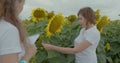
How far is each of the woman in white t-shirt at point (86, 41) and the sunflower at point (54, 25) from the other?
203 millimetres

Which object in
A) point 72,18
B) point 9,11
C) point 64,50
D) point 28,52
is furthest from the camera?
point 72,18

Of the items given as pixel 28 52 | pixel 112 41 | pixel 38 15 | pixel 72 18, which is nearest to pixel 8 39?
pixel 28 52

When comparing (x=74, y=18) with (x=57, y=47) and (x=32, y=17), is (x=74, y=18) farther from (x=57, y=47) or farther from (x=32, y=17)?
(x=57, y=47)

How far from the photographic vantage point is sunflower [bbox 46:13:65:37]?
419cm

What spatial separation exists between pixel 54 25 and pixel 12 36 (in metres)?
2.39

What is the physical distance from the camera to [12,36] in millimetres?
1886

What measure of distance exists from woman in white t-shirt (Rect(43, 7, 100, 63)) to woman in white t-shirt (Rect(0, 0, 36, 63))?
203 centimetres

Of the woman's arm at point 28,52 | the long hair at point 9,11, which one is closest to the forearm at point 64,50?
the woman's arm at point 28,52

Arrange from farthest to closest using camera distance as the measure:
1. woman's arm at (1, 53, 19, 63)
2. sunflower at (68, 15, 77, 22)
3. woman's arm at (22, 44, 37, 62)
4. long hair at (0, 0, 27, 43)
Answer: sunflower at (68, 15, 77, 22) < woman's arm at (22, 44, 37, 62) < long hair at (0, 0, 27, 43) < woman's arm at (1, 53, 19, 63)

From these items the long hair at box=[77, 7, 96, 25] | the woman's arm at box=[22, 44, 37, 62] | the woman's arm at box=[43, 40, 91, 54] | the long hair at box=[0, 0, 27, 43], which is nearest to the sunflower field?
the woman's arm at box=[43, 40, 91, 54]

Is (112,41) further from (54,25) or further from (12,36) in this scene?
(12,36)

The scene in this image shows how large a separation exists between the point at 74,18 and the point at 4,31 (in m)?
3.57

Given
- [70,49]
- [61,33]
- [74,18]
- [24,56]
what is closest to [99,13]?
[74,18]

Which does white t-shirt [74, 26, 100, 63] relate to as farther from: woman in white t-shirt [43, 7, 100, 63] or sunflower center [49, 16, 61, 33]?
sunflower center [49, 16, 61, 33]
